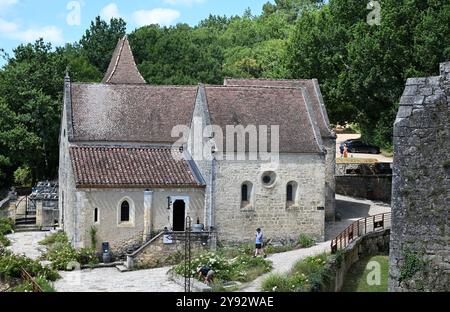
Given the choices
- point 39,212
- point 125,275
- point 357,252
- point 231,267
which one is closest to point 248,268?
point 231,267

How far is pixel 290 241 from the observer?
34375 millimetres

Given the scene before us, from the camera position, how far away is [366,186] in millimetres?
46531

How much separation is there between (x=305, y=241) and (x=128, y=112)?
42.2 feet

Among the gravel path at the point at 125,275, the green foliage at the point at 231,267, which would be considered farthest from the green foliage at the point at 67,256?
the green foliage at the point at 231,267

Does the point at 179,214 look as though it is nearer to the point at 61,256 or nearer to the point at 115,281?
the point at 61,256

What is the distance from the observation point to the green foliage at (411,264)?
13023mm

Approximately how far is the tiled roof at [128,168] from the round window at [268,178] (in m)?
3.26

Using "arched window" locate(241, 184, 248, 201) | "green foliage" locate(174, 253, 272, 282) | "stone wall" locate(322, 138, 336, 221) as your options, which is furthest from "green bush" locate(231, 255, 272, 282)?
"stone wall" locate(322, 138, 336, 221)

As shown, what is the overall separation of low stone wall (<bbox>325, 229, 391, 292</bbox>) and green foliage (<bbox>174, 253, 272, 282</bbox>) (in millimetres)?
3345

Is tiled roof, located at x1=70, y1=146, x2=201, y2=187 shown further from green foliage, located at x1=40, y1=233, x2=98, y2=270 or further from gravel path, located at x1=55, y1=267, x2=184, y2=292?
gravel path, located at x1=55, y1=267, x2=184, y2=292

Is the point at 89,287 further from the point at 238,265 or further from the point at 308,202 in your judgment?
the point at 308,202

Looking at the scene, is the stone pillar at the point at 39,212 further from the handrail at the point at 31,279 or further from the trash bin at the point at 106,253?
the handrail at the point at 31,279

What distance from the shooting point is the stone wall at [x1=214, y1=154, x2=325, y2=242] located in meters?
33.8

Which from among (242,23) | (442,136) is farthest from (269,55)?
(442,136)
